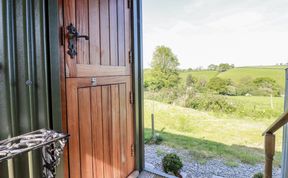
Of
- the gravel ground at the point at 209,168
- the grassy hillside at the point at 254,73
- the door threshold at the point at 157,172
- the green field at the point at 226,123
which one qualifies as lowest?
the gravel ground at the point at 209,168

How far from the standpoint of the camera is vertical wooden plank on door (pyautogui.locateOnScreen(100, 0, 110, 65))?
1239mm

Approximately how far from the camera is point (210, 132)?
228 centimetres

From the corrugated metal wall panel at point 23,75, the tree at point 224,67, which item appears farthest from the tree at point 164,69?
the corrugated metal wall panel at point 23,75

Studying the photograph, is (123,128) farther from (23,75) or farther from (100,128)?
(23,75)

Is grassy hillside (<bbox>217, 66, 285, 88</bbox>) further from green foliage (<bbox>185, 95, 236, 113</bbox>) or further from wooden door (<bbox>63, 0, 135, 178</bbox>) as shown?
wooden door (<bbox>63, 0, 135, 178</bbox>)

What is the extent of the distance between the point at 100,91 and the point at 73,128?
32 cm

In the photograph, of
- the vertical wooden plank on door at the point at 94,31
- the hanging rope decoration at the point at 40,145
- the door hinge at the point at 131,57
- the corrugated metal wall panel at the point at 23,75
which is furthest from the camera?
the door hinge at the point at 131,57

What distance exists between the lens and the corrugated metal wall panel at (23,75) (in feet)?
2.51

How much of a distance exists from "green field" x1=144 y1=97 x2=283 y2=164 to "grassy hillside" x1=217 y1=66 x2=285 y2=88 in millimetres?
229

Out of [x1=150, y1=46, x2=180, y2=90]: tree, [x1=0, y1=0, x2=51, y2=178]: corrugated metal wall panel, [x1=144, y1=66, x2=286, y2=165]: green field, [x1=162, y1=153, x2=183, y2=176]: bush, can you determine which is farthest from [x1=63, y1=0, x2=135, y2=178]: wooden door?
[x1=144, y1=66, x2=286, y2=165]: green field

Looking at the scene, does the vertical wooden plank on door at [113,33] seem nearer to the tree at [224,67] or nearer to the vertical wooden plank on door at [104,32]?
the vertical wooden plank on door at [104,32]

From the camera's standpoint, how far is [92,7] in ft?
3.77

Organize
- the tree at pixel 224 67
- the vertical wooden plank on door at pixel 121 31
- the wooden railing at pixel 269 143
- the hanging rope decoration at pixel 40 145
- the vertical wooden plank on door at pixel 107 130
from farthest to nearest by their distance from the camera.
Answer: the tree at pixel 224 67 → the vertical wooden plank on door at pixel 121 31 → the vertical wooden plank on door at pixel 107 130 → the wooden railing at pixel 269 143 → the hanging rope decoration at pixel 40 145

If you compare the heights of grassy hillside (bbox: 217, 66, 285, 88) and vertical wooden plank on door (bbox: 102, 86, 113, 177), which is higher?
grassy hillside (bbox: 217, 66, 285, 88)
